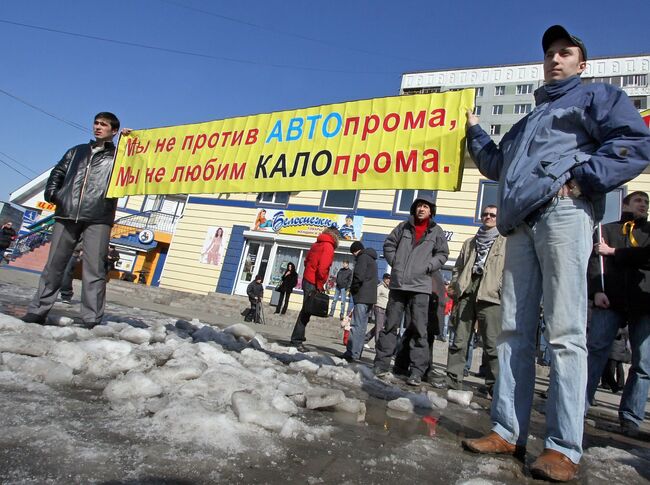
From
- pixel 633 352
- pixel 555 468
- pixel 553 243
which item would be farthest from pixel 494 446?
pixel 633 352

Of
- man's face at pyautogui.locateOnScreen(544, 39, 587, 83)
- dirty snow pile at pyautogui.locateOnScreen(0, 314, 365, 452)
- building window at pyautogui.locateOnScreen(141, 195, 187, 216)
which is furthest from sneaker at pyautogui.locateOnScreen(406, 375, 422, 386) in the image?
building window at pyautogui.locateOnScreen(141, 195, 187, 216)

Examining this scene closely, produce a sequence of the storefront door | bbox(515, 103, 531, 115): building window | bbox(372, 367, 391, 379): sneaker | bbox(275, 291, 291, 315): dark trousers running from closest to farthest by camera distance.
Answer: bbox(372, 367, 391, 379): sneaker, bbox(275, 291, 291, 315): dark trousers, the storefront door, bbox(515, 103, 531, 115): building window

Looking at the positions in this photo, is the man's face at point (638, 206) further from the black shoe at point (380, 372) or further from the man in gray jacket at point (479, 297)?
the black shoe at point (380, 372)

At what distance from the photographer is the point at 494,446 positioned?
196 centimetres

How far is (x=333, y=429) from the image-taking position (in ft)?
6.61

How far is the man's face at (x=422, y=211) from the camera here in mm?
4566

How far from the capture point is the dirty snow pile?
169 cm

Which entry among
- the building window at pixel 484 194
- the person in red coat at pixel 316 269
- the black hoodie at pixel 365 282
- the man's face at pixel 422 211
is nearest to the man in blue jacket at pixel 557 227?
the man's face at pixel 422 211

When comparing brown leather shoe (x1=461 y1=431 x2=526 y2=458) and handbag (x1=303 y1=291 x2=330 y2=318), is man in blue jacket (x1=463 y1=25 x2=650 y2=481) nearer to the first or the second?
Answer: brown leather shoe (x1=461 y1=431 x2=526 y2=458)

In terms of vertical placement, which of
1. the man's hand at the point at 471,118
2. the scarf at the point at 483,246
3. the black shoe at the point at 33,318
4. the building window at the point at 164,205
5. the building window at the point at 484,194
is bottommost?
the black shoe at the point at 33,318

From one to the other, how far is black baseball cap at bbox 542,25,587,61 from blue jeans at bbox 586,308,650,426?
7.63 ft

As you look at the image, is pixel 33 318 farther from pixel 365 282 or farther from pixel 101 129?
pixel 365 282

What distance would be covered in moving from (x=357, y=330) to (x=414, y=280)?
4.96 feet

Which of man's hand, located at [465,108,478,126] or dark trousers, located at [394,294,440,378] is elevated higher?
man's hand, located at [465,108,478,126]
